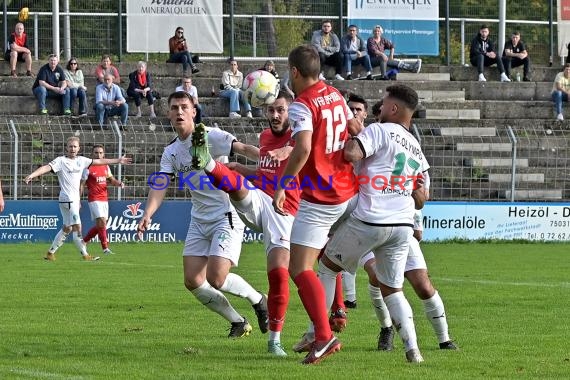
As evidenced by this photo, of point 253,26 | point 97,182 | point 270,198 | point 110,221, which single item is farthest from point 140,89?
point 270,198

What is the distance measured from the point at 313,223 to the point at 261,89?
3.89m

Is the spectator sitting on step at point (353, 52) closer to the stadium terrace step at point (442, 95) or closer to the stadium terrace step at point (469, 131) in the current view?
the stadium terrace step at point (442, 95)

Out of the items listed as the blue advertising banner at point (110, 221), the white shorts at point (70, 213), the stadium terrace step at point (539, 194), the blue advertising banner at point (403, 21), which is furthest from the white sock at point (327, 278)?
the blue advertising banner at point (403, 21)

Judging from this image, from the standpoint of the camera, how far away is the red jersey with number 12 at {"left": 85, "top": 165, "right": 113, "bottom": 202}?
77.9 feet

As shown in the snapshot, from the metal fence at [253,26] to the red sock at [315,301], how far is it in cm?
2427

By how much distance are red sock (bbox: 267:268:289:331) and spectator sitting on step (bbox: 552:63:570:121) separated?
23.6 meters

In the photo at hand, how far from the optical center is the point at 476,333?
10945 mm

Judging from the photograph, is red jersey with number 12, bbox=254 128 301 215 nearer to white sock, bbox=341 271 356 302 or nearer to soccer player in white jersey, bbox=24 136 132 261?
white sock, bbox=341 271 356 302

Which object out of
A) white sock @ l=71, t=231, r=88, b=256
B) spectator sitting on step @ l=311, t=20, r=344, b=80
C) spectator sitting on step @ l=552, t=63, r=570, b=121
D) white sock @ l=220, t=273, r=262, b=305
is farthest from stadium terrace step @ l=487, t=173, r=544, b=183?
white sock @ l=220, t=273, r=262, b=305

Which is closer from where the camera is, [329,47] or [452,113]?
[329,47]

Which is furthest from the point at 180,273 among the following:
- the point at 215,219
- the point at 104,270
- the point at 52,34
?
the point at 52,34

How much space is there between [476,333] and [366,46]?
2237cm

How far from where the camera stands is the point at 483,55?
111 ft

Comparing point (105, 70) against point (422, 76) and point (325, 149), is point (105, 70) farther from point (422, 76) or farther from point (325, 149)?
point (325, 149)
